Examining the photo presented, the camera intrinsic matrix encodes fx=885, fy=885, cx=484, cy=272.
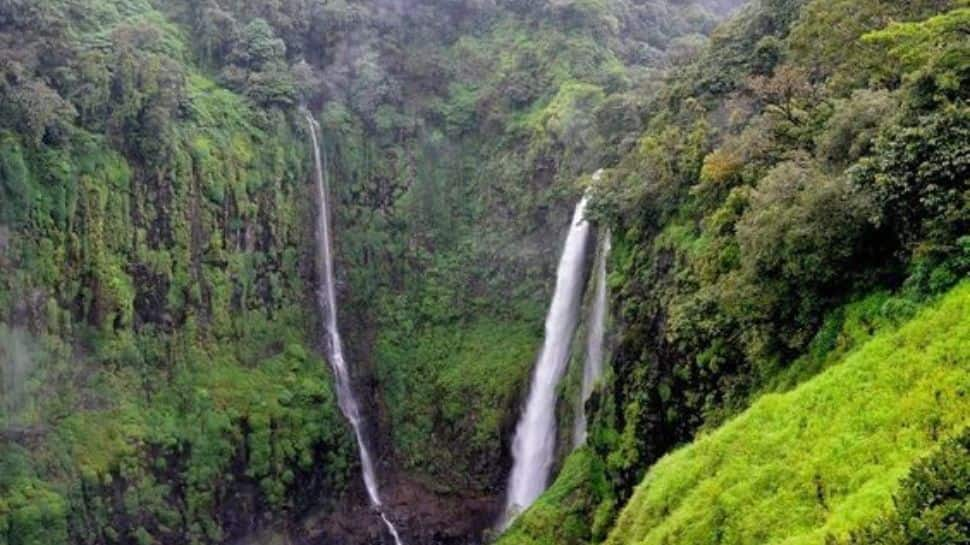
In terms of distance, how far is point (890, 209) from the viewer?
10.8 metres

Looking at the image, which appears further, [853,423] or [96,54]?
[96,54]

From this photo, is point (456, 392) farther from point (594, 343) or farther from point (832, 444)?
point (832, 444)

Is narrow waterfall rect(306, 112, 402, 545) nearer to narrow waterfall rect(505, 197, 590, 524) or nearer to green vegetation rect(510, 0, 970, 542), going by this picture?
narrow waterfall rect(505, 197, 590, 524)

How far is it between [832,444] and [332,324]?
84.9ft

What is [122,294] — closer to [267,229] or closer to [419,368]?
[267,229]

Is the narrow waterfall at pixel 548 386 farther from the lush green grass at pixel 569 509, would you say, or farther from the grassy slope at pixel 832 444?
the grassy slope at pixel 832 444

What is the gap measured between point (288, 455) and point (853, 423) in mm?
22491

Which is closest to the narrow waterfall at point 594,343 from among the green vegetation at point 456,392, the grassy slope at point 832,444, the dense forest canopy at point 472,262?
the dense forest canopy at point 472,262

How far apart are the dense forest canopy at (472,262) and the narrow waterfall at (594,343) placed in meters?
0.93

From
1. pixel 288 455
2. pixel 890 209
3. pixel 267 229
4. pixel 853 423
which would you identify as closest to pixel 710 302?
pixel 890 209

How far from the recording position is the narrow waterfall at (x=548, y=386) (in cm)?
2472

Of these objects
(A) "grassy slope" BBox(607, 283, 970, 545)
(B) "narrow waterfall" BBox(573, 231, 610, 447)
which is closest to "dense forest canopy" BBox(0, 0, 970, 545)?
(A) "grassy slope" BBox(607, 283, 970, 545)

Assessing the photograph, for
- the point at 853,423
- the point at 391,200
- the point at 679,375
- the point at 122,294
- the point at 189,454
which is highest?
the point at 391,200

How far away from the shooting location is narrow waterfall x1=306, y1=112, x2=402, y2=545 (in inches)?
1207
